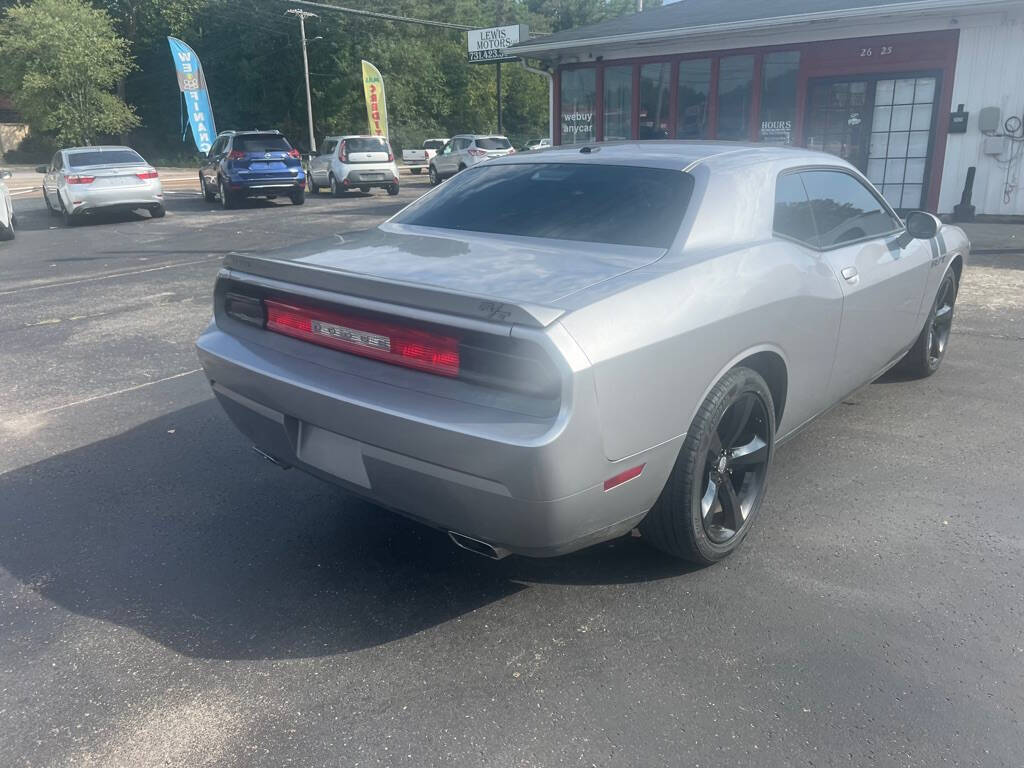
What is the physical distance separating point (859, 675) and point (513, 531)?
3.81ft

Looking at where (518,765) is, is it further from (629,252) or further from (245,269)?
(245,269)

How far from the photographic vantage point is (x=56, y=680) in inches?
103

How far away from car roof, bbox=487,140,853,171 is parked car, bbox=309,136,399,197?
62.7ft

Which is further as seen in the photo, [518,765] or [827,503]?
[827,503]

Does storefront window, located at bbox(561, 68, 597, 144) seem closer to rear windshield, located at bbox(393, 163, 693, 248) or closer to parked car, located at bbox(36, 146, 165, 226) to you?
parked car, located at bbox(36, 146, 165, 226)

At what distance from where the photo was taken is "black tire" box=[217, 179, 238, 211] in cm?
1948

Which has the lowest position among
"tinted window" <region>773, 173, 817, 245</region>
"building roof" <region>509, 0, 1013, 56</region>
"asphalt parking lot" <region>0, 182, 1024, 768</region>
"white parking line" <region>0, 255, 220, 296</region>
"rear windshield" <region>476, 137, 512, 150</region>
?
"white parking line" <region>0, 255, 220, 296</region>

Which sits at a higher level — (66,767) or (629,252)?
(629,252)

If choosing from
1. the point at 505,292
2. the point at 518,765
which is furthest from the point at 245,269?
the point at 518,765

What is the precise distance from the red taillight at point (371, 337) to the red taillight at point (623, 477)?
22.9 inches

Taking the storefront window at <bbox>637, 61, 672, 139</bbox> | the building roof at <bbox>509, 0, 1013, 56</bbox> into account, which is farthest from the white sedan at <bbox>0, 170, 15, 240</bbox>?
the storefront window at <bbox>637, 61, 672, 139</bbox>

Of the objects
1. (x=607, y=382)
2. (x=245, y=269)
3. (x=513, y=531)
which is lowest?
(x=513, y=531)

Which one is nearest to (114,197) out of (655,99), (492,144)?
(655,99)

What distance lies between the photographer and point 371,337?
9.21 ft
